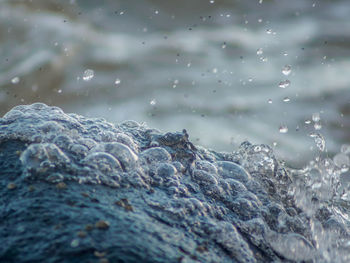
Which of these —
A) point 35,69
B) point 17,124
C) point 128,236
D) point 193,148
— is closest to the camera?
point 128,236

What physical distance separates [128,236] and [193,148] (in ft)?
3.01

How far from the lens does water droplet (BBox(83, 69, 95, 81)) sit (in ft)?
21.2

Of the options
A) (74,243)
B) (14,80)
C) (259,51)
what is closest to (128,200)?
(74,243)

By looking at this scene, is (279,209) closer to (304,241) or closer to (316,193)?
(304,241)

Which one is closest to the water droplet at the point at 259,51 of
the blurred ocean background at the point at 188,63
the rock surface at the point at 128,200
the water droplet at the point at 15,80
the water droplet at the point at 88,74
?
the blurred ocean background at the point at 188,63

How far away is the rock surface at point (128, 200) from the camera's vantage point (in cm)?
136

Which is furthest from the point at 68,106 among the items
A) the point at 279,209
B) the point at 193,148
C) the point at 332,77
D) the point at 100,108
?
the point at 279,209

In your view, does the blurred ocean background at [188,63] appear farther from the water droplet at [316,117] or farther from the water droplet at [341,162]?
the water droplet at [341,162]

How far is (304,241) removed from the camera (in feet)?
5.81

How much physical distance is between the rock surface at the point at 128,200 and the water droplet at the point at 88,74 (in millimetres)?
4272

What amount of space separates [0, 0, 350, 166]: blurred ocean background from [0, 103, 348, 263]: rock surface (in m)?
4.31

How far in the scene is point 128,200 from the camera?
1607mm

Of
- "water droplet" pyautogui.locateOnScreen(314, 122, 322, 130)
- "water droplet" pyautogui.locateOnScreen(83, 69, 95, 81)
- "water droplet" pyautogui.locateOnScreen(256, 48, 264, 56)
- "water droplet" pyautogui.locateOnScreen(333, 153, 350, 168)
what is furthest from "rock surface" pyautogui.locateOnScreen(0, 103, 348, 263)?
"water droplet" pyautogui.locateOnScreen(256, 48, 264, 56)

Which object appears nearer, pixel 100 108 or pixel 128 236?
pixel 128 236
